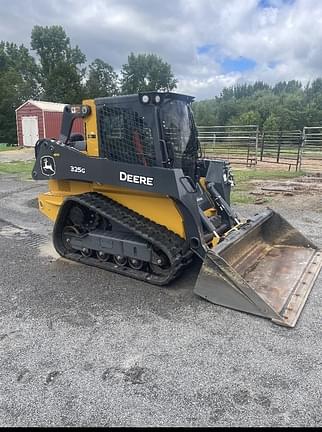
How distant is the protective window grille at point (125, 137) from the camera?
4469 millimetres

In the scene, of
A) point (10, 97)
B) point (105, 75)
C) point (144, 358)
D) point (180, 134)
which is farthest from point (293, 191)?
point (105, 75)

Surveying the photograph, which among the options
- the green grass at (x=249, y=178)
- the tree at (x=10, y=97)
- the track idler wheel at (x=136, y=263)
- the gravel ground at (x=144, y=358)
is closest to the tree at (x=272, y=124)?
the tree at (x=10, y=97)

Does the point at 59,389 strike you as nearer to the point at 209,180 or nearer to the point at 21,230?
the point at 209,180

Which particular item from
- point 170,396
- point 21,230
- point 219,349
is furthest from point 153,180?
point 21,230

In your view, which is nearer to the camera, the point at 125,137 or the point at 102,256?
the point at 125,137

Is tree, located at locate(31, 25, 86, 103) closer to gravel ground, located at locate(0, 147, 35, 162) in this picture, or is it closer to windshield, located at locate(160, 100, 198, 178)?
gravel ground, located at locate(0, 147, 35, 162)

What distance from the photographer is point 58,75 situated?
137ft

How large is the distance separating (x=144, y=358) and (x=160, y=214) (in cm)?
186

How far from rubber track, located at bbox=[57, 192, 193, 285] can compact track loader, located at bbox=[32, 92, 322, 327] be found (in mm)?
13

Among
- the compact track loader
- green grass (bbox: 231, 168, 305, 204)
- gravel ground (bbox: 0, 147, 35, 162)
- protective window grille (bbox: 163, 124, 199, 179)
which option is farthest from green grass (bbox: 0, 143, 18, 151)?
protective window grille (bbox: 163, 124, 199, 179)

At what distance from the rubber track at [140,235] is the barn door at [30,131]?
24.9 metres

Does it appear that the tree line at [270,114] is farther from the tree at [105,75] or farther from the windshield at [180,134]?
the windshield at [180,134]

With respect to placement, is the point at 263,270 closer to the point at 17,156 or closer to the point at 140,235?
the point at 140,235

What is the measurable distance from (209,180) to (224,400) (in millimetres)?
3346
